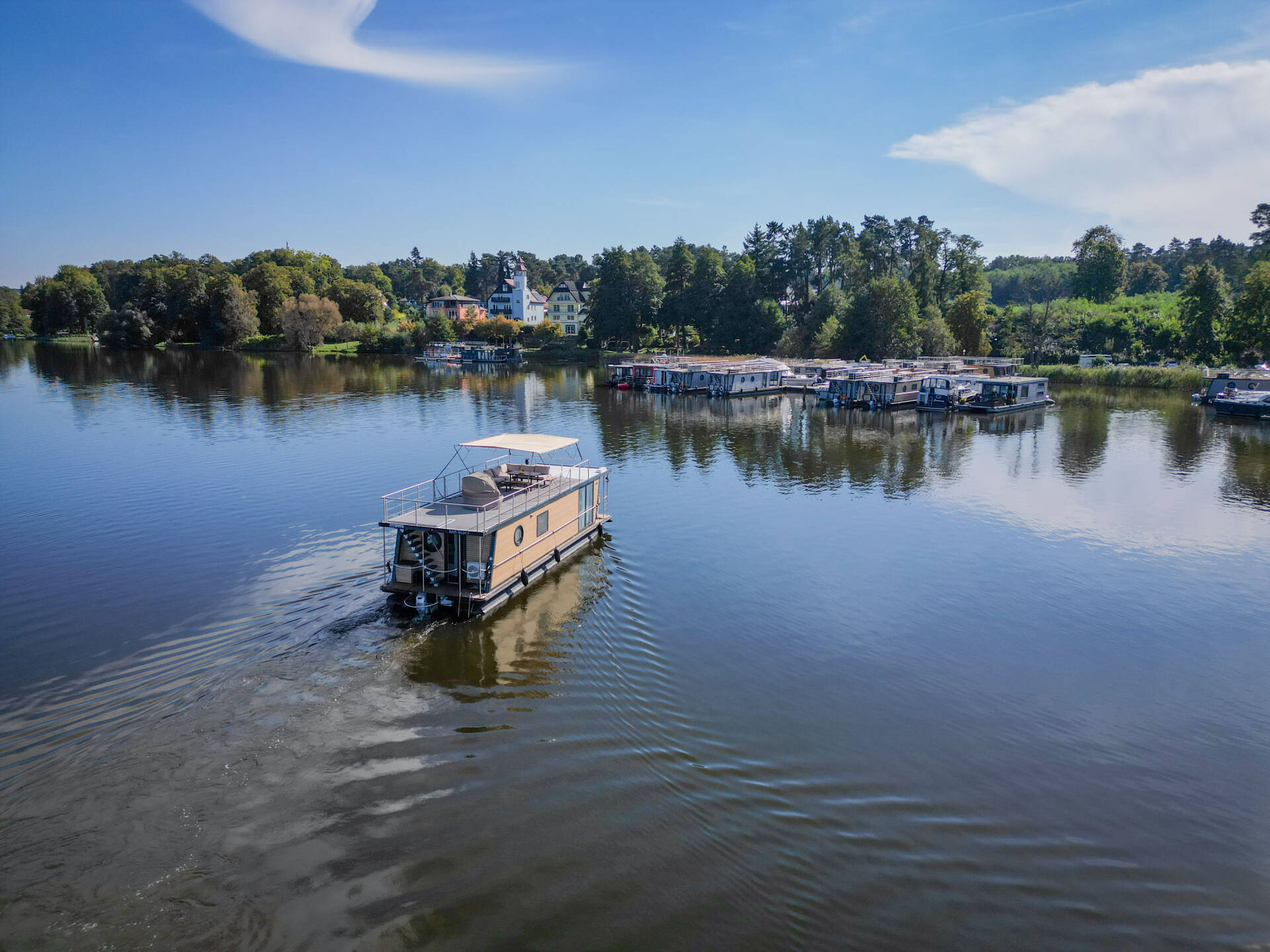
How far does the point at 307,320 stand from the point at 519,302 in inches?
1840

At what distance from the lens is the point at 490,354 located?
130 meters

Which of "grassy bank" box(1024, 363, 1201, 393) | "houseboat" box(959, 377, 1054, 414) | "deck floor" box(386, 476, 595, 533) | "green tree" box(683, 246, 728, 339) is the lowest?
"deck floor" box(386, 476, 595, 533)

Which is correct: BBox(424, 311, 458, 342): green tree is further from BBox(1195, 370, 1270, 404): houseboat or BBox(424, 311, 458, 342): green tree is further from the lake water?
BBox(1195, 370, 1270, 404): houseboat

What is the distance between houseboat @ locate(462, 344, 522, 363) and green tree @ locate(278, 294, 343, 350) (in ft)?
114

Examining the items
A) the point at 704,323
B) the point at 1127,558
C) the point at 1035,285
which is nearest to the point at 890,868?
the point at 1127,558

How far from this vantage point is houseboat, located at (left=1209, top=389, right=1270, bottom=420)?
72.1 meters

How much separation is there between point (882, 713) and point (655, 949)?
9.11 m

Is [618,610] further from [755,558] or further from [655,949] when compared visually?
[655,949]

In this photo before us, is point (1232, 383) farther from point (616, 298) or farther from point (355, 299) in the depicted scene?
point (355, 299)

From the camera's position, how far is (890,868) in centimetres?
1252

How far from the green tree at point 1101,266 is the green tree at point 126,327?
18915 centimetres

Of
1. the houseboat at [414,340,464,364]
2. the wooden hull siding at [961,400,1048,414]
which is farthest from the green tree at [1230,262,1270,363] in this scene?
the houseboat at [414,340,464,364]

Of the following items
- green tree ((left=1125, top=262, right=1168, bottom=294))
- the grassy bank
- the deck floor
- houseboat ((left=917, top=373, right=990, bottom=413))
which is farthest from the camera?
green tree ((left=1125, top=262, right=1168, bottom=294))

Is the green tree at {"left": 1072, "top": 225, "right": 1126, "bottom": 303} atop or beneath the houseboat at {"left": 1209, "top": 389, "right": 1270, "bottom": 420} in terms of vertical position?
atop
